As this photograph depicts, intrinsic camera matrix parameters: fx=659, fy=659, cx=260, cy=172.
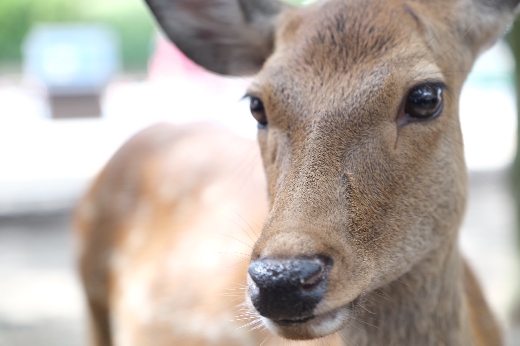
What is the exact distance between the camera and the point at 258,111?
239cm

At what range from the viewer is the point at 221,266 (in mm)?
3299

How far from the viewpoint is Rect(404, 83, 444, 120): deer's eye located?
7.02 feet

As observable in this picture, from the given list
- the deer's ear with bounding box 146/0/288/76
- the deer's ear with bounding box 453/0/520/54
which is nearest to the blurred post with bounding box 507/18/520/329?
the deer's ear with bounding box 453/0/520/54

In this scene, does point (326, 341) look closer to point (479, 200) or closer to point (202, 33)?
point (202, 33)

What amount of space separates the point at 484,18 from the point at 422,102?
697 millimetres

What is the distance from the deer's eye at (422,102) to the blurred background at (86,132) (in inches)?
125

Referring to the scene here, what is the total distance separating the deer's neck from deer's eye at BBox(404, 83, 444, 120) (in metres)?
0.53

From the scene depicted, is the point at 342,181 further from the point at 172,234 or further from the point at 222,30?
the point at 172,234

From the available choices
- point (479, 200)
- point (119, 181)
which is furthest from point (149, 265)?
point (479, 200)

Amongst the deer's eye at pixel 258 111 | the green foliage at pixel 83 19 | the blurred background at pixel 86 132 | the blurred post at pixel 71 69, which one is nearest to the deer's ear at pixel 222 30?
the deer's eye at pixel 258 111

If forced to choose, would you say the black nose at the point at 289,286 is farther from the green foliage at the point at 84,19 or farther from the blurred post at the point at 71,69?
the green foliage at the point at 84,19

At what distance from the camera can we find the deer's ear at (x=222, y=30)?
9.39ft

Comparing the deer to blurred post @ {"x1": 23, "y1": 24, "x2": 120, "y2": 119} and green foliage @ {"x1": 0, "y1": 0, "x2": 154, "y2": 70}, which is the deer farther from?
green foliage @ {"x1": 0, "y1": 0, "x2": 154, "y2": 70}

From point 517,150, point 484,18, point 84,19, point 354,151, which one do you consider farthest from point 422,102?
point 84,19
